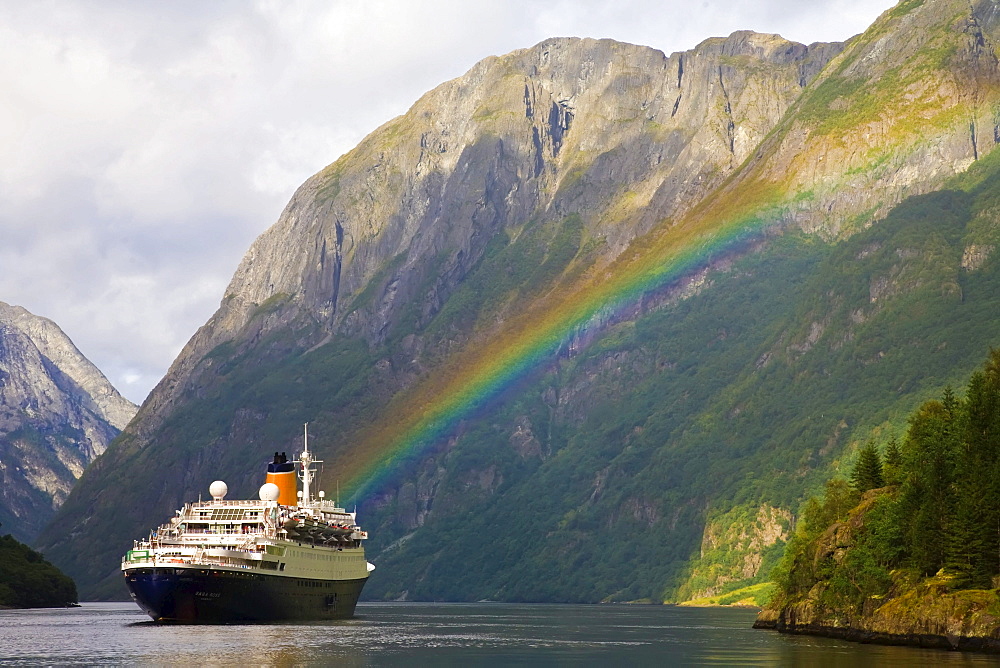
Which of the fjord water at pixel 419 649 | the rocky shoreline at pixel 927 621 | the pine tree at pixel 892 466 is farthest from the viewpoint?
the pine tree at pixel 892 466

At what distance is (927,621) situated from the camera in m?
138

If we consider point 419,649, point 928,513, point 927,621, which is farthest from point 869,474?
point 419,649

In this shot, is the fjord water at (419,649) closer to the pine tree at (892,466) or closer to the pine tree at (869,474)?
the pine tree at (869,474)

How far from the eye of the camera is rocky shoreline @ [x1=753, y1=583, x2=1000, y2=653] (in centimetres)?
12925

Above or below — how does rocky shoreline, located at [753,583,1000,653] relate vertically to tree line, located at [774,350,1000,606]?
below

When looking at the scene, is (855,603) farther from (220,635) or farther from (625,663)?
(220,635)

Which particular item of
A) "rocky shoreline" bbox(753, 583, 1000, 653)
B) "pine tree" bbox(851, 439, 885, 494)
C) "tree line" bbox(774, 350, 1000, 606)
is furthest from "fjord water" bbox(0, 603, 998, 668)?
"pine tree" bbox(851, 439, 885, 494)

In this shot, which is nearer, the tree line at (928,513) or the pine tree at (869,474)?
the tree line at (928,513)

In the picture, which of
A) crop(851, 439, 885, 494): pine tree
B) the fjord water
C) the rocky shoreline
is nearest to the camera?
the rocky shoreline

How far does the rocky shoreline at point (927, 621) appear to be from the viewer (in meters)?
129

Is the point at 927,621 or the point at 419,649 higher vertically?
the point at 927,621

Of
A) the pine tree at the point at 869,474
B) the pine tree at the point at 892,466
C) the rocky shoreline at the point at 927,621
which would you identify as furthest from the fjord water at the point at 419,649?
the pine tree at the point at 892,466

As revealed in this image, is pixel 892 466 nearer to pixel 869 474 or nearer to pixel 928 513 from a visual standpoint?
pixel 869 474

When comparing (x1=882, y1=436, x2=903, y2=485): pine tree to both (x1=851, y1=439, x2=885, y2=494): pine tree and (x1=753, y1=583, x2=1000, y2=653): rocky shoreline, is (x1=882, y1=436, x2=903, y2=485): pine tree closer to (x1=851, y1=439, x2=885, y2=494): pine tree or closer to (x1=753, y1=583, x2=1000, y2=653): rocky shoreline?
(x1=851, y1=439, x2=885, y2=494): pine tree
